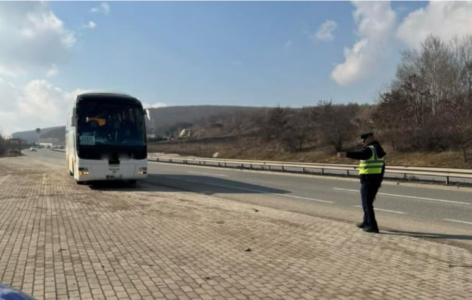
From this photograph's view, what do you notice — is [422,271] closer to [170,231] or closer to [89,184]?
[170,231]

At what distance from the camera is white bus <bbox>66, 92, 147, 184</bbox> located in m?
16.4

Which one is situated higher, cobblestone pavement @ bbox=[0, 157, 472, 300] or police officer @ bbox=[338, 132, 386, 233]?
police officer @ bbox=[338, 132, 386, 233]

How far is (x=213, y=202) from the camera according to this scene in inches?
512

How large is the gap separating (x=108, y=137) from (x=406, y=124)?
3390 centimetres

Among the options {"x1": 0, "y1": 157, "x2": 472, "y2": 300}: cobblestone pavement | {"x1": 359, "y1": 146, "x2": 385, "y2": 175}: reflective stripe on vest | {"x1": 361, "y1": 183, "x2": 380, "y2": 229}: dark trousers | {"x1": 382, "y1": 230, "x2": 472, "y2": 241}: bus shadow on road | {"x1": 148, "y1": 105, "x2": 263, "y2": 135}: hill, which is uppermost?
{"x1": 148, "y1": 105, "x2": 263, "y2": 135}: hill

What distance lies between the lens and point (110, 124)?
16.7 metres

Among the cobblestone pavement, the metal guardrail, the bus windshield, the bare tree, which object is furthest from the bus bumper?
the bare tree

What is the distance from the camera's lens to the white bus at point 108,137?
16.4 m

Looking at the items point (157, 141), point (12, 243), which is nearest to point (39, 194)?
point (12, 243)

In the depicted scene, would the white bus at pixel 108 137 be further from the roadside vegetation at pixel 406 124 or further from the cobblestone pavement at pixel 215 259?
the roadside vegetation at pixel 406 124

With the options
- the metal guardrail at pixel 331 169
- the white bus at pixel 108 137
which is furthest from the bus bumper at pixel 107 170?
the metal guardrail at pixel 331 169

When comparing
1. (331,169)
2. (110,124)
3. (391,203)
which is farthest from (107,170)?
(331,169)

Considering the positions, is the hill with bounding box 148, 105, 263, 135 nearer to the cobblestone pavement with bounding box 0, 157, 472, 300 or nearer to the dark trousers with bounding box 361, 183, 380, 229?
the cobblestone pavement with bounding box 0, 157, 472, 300

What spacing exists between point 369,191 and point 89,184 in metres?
13.0
